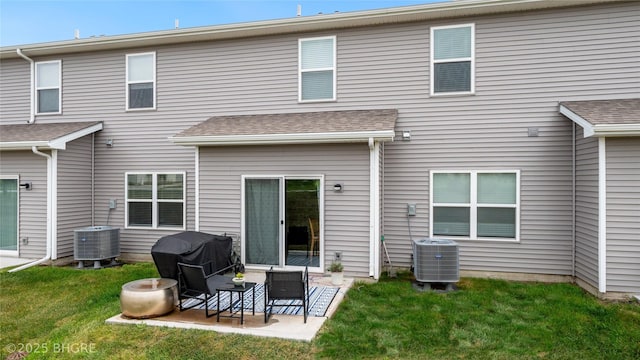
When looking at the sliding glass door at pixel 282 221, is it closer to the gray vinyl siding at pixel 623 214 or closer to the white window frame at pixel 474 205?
the white window frame at pixel 474 205

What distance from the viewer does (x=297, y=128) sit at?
7309 mm

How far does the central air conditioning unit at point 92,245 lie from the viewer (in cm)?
839

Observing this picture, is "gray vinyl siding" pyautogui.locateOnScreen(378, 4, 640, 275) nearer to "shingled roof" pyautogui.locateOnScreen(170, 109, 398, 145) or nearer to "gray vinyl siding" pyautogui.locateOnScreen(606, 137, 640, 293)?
"gray vinyl siding" pyautogui.locateOnScreen(606, 137, 640, 293)

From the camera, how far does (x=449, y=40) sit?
769 cm

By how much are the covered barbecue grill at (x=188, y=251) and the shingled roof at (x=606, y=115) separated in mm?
6369

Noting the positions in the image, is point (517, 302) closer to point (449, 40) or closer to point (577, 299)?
point (577, 299)

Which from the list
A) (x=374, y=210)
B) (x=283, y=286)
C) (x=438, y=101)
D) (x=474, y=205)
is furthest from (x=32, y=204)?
(x=474, y=205)

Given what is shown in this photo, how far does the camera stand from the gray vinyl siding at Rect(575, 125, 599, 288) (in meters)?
6.27

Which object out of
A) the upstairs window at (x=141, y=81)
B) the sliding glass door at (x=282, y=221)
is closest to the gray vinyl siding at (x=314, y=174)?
the sliding glass door at (x=282, y=221)

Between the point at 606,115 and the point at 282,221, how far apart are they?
19.1 feet

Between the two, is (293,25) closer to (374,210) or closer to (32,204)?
(374,210)

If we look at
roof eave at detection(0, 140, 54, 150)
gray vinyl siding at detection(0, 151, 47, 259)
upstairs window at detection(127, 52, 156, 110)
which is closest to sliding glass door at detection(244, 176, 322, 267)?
upstairs window at detection(127, 52, 156, 110)

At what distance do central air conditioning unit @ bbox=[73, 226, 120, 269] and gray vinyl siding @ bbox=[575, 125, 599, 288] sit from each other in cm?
956

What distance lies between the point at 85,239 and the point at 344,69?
6778mm
